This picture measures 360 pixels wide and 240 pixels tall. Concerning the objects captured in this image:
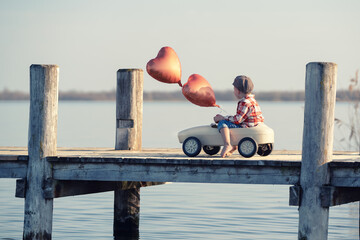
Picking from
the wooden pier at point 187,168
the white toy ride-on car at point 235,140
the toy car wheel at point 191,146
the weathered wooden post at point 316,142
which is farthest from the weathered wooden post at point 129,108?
the weathered wooden post at point 316,142

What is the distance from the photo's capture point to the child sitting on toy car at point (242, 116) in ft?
33.9

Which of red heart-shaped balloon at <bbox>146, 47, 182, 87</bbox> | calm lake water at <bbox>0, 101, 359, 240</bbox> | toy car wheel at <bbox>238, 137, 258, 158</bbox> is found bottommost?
calm lake water at <bbox>0, 101, 359, 240</bbox>

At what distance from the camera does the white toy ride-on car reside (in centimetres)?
1023

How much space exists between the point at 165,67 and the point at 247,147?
1633 millimetres

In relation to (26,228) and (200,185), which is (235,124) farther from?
(200,185)

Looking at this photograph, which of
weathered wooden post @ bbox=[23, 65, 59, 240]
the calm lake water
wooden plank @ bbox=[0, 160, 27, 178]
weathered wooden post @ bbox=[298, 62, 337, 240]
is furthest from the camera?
the calm lake water

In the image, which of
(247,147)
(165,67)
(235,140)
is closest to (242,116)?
(235,140)

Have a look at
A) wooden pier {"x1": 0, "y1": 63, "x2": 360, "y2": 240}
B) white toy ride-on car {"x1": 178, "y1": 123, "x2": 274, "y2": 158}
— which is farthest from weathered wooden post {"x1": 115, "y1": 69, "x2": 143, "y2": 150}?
white toy ride-on car {"x1": 178, "y1": 123, "x2": 274, "y2": 158}

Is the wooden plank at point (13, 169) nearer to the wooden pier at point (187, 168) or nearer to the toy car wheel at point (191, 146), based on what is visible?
the wooden pier at point (187, 168)

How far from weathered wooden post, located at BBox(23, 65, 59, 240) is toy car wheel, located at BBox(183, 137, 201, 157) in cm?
163

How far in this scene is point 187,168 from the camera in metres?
9.79

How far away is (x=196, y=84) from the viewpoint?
1097 cm

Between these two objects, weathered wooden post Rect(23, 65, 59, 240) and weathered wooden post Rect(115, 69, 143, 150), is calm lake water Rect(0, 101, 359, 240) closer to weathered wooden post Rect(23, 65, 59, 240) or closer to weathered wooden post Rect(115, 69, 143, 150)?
weathered wooden post Rect(115, 69, 143, 150)

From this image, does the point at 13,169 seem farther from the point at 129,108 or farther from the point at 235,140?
the point at 235,140
